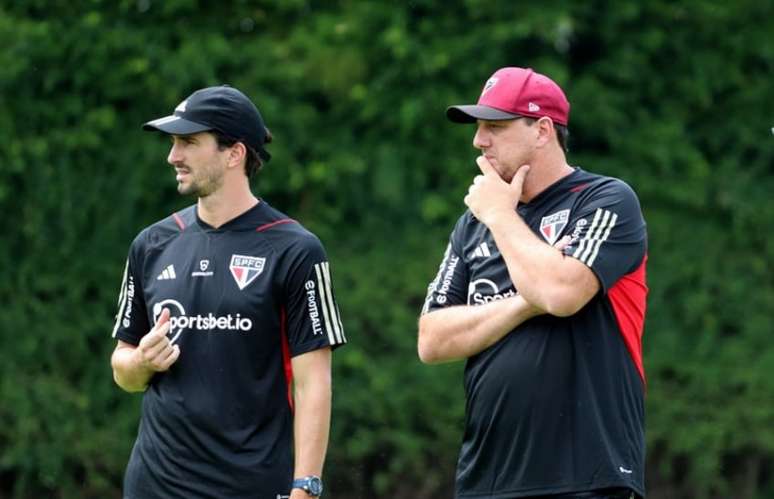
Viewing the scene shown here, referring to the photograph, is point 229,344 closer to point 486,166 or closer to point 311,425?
point 311,425

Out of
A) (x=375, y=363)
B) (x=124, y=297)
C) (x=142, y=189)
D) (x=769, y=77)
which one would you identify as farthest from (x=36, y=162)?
A: (x=769, y=77)

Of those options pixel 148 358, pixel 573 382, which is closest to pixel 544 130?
pixel 573 382

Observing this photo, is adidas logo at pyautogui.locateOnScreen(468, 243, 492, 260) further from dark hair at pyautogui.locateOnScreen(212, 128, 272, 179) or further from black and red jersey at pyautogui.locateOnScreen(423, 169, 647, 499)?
dark hair at pyautogui.locateOnScreen(212, 128, 272, 179)

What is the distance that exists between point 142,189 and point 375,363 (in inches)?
84.8

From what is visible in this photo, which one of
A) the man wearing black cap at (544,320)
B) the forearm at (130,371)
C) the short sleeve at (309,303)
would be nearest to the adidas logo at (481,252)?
the man wearing black cap at (544,320)

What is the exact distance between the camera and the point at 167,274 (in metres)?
4.93

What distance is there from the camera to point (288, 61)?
1000 cm

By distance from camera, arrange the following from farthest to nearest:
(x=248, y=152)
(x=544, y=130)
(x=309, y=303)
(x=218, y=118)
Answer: (x=248, y=152), (x=218, y=118), (x=309, y=303), (x=544, y=130)

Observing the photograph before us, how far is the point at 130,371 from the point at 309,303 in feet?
2.31

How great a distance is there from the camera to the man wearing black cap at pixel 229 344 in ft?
15.5

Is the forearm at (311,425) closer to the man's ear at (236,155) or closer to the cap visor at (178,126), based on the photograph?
the man's ear at (236,155)

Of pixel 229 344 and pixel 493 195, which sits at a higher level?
pixel 493 195

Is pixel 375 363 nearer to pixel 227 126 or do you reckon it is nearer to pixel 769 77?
pixel 769 77

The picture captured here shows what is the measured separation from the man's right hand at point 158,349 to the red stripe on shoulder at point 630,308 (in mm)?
1565
